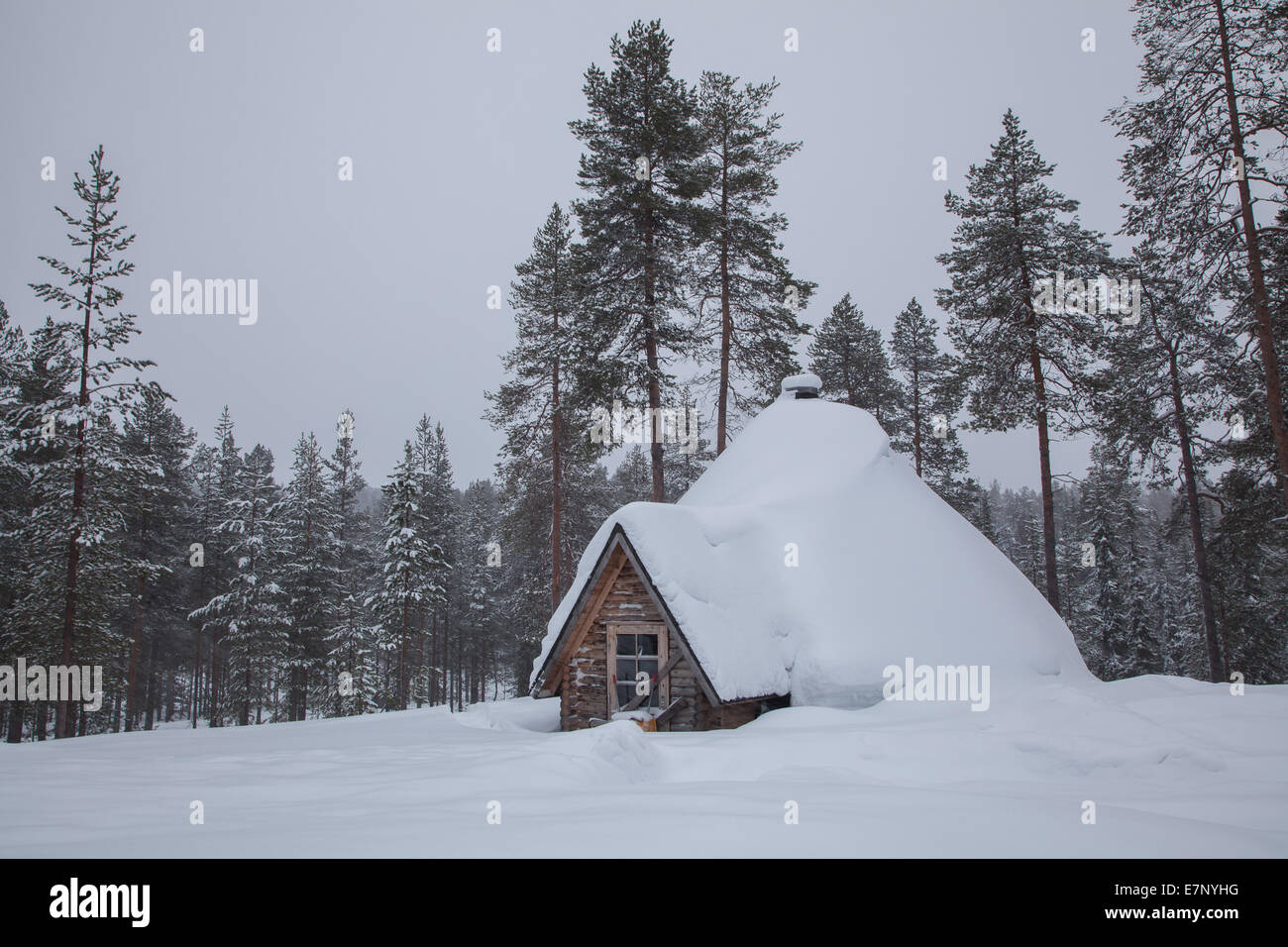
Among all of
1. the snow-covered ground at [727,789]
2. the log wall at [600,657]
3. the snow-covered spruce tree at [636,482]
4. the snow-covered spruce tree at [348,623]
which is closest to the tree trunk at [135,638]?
the snow-covered spruce tree at [348,623]

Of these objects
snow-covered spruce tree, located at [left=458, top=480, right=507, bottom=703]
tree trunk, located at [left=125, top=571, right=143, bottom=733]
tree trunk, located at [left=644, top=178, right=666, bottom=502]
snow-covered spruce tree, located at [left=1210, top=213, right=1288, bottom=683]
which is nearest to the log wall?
tree trunk, located at [left=644, top=178, right=666, bottom=502]

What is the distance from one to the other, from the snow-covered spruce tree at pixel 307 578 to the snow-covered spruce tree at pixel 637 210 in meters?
20.9

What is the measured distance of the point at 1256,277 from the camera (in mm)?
12289

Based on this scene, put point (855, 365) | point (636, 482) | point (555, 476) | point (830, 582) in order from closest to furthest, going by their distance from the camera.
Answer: point (830, 582) → point (555, 476) → point (855, 365) → point (636, 482)

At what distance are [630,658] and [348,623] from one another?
69.7ft

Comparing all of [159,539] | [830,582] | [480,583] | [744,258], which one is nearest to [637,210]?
[744,258]

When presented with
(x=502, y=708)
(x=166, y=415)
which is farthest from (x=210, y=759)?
(x=166, y=415)

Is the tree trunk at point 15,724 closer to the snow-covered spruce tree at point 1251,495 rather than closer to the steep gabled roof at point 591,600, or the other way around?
the steep gabled roof at point 591,600

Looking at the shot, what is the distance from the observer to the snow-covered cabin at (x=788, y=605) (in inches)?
433

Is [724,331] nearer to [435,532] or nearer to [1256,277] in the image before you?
[1256,277]

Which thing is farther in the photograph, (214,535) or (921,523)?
(214,535)

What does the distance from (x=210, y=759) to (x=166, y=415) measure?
31414mm
